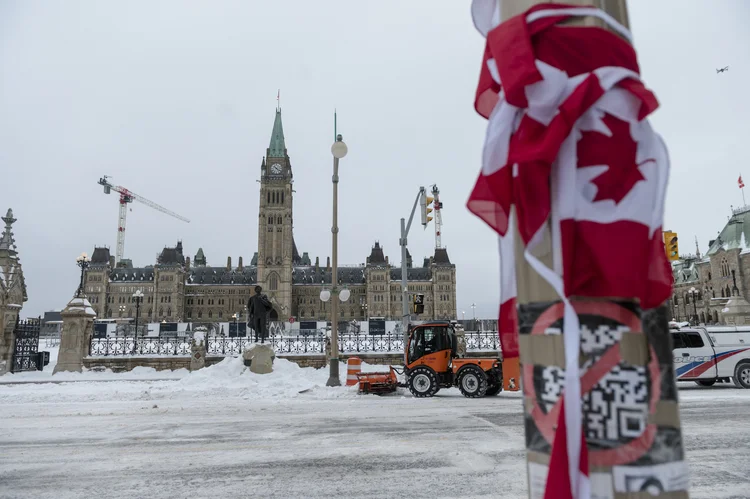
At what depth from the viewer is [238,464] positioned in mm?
6328

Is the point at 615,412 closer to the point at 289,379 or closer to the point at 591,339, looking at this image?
the point at 591,339

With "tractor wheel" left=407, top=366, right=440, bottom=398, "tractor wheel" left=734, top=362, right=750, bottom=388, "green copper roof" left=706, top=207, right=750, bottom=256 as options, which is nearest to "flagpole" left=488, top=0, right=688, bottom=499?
"tractor wheel" left=407, top=366, right=440, bottom=398

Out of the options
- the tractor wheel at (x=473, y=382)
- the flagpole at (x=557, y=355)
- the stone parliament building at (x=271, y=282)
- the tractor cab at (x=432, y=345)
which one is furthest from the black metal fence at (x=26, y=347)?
the stone parliament building at (x=271, y=282)

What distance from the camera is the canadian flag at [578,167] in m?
1.22

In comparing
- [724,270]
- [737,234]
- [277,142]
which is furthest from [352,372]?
[277,142]

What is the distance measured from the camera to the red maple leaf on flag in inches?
51.0

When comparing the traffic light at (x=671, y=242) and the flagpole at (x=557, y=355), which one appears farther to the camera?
the traffic light at (x=671, y=242)

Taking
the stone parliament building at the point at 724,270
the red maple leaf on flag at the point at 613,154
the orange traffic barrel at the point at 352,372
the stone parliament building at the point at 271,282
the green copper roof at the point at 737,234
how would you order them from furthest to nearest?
the stone parliament building at the point at 271,282 → the green copper roof at the point at 737,234 → the stone parliament building at the point at 724,270 → the orange traffic barrel at the point at 352,372 → the red maple leaf on flag at the point at 613,154

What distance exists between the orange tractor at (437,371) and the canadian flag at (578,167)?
13824 mm

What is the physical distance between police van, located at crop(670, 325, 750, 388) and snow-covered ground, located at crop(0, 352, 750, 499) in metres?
1.32

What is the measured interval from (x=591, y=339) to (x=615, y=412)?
0.20 metres

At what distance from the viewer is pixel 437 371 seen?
50.5 ft

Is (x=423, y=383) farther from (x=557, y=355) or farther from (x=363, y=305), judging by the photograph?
(x=363, y=305)

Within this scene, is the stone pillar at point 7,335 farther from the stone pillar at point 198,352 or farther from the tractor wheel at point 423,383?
the tractor wheel at point 423,383
